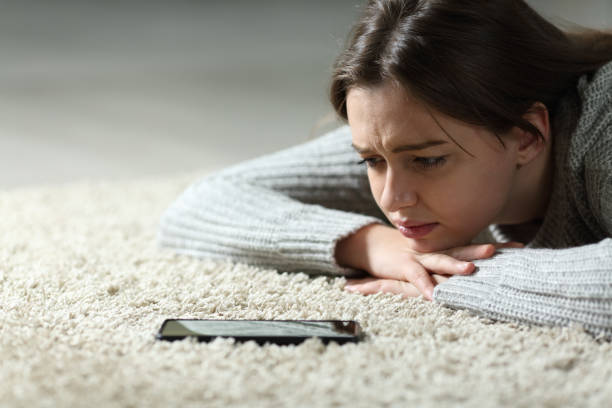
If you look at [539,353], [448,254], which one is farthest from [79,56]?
[539,353]

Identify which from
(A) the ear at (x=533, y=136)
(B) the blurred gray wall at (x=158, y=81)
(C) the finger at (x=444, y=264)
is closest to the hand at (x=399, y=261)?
(C) the finger at (x=444, y=264)

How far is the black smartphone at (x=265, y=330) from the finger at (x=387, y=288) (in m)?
0.18

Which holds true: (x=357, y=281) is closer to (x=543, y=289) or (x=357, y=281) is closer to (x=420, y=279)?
(x=420, y=279)

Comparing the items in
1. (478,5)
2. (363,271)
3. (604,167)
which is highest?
(478,5)

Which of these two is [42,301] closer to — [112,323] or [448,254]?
[112,323]

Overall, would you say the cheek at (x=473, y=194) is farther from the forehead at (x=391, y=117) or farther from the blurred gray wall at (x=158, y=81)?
the blurred gray wall at (x=158, y=81)

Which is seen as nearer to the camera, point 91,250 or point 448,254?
point 448,254

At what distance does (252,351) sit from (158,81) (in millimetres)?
2606

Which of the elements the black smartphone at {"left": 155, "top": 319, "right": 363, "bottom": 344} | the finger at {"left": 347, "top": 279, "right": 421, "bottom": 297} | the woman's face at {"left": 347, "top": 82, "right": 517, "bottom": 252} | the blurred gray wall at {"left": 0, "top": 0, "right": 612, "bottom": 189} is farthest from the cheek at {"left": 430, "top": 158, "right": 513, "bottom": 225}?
the blurred gray wall at {"left": 0, "top": 0, "right": 612, "bottom": 189}

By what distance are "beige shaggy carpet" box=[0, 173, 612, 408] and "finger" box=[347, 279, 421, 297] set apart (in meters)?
0.02

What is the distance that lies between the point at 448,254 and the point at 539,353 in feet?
0.87

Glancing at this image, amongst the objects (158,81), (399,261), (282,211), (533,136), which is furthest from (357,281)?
(158,81)

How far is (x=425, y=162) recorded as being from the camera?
0.86m

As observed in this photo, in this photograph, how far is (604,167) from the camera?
878mm
